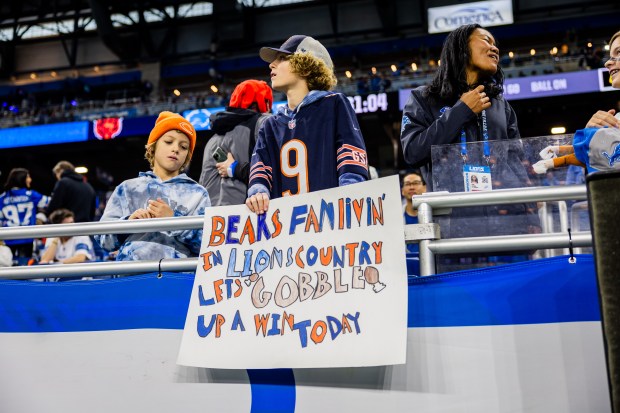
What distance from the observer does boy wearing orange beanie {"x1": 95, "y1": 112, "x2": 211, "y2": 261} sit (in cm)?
237

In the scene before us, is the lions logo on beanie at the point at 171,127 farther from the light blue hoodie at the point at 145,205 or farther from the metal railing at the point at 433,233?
the metal railing at the point at 433,233

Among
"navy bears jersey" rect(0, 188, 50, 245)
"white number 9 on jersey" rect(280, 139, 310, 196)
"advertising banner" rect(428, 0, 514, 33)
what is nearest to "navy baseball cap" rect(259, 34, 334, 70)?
"white number 9 on jersey" rect(280, 139, 310, 196)

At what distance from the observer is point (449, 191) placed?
193 cm

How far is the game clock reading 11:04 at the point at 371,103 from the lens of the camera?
15.0 metres

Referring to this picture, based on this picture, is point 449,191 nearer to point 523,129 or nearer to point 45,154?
point 523,129

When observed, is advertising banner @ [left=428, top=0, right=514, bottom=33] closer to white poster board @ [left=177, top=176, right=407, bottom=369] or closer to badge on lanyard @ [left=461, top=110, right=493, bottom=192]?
badge on lanyard @ [left=461, top=110, right=493, bottom=192]

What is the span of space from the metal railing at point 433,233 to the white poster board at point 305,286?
80 mm

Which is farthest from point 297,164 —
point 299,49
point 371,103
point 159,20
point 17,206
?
point 159,20

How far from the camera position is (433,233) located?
1.75 meters

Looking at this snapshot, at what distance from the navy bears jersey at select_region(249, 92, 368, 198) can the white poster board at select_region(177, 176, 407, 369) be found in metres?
0.33

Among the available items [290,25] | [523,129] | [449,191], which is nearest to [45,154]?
[290,25]

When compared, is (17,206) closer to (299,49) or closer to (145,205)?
(145,205)

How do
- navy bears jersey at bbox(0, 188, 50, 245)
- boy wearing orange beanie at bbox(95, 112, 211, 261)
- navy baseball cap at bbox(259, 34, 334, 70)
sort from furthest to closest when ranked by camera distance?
1. navy bears jersey at bbox(0, 188, 50, 245)
2. navy baseball cap at bbox(259, 34, 334, 70)
3. boy wearing orange beanie at bbox(95, 112, 211, 261)

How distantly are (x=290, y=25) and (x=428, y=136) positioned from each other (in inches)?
797
